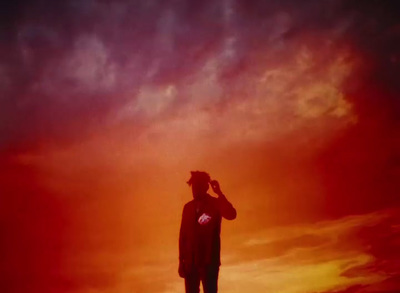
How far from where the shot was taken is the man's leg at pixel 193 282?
686cm

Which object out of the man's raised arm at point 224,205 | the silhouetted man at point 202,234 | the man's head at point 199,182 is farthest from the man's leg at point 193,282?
the man's head at point 199,182

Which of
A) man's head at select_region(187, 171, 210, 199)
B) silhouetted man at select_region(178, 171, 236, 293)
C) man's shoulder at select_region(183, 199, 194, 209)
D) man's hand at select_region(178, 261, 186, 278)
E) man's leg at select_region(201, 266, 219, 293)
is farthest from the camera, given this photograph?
man's shoulder at select_region(183, 199, 194, 209)

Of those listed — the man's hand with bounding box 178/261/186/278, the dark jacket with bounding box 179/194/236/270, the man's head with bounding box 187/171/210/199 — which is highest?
the man's head with bounding box 187/171/210/199

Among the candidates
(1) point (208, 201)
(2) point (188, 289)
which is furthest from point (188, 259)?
(1) point (208, 201)

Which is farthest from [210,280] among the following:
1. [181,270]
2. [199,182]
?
[199,182]

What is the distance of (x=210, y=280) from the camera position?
265 inches

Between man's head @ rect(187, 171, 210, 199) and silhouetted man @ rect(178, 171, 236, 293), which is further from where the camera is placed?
man's head @ rect(187, 171, 210, 199)

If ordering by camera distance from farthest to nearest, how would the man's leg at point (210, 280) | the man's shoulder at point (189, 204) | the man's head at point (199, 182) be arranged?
the man's shoulder at point (189, 204) → the man's head at point (199, 182) → the man's leg at point (210, 280)

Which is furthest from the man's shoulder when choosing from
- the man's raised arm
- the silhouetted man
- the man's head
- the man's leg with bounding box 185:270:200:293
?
the man's leg with bounding box 185:270:200:293

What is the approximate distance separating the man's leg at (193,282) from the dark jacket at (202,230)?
137 mm

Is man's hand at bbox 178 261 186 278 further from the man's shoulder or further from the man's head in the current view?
the man's head

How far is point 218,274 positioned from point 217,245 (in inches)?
19.9

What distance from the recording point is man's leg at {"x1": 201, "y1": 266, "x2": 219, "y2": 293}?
6.68 metres

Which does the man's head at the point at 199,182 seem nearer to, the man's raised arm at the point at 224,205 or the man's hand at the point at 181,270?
the man's raised arm at the point at 224,205
